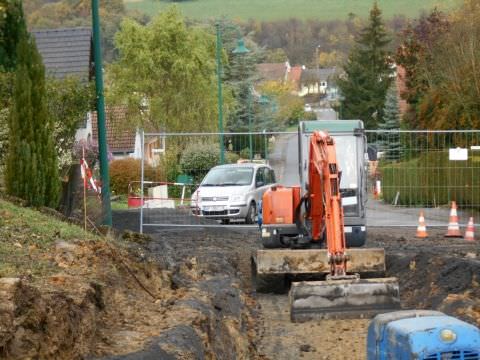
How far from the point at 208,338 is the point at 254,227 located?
14192mm

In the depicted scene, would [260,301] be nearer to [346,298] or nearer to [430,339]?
[346,298]

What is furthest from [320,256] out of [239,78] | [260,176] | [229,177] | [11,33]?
[239,78]

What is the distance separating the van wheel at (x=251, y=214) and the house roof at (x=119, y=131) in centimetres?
2613

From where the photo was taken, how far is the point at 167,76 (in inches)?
2055

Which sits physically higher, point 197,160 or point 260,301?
point 197,160

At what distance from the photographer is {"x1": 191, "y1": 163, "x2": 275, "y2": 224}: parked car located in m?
26.0

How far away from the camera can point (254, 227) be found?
24.8 m

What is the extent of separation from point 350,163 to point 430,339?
11.5 m

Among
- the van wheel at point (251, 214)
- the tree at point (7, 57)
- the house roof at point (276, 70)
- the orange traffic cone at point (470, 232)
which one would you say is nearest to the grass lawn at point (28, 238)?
the tree at point (7, 57)

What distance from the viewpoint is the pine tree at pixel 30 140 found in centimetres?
1675

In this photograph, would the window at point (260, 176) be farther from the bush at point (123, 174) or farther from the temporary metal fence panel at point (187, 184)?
the bush at point (123, 174)

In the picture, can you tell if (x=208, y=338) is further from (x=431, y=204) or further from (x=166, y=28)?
(x=166, y=28)

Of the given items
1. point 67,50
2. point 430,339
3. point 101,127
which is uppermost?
point 67,50

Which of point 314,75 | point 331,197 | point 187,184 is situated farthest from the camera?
point 314,75
